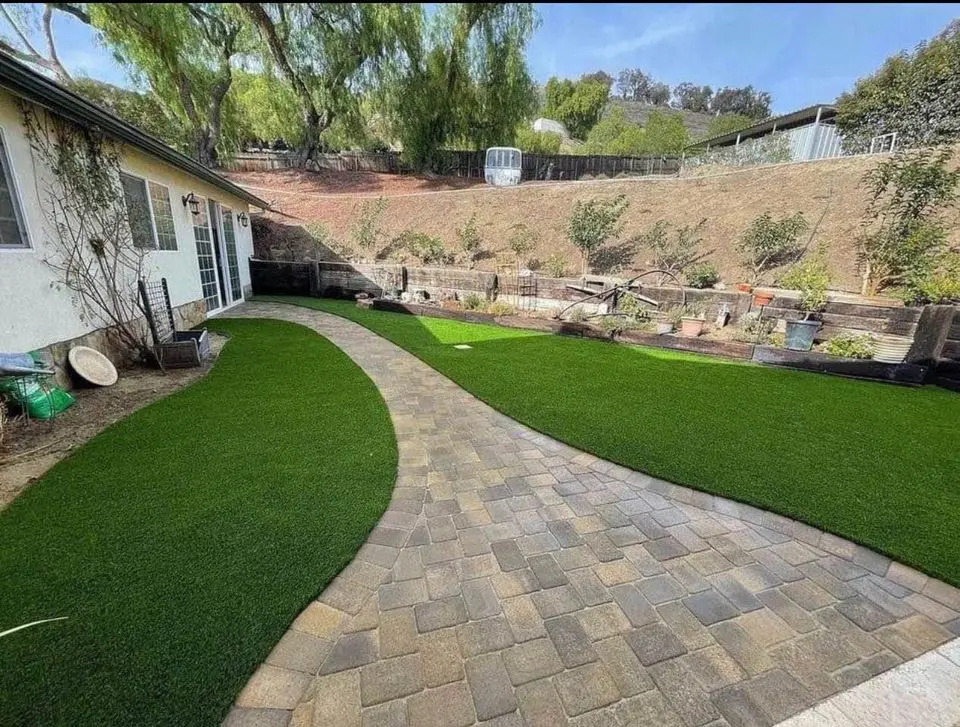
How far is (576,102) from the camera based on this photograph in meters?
38.8

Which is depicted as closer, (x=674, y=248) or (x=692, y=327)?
(x=692, y=327)

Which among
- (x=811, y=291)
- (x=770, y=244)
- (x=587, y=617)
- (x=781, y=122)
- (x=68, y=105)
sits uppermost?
(x=781, y=122)

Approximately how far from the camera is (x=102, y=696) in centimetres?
139

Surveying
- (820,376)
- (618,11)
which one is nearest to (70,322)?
(618,11)

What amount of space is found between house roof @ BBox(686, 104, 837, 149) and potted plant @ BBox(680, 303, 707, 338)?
14.3 meters

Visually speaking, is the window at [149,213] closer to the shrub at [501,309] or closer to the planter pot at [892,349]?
the shrub at [501,309]

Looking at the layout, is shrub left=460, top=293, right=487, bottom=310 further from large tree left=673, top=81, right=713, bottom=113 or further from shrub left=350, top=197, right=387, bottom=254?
large tree left=673, top=81, right=713, bottom=113

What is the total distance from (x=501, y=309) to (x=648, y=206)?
7761 millimetres

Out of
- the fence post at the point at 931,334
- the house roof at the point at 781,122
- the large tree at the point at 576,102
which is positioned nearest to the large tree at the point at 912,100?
the house roof at the point at 781,122

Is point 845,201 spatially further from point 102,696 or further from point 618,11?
point 102,696

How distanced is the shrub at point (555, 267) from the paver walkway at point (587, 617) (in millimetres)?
8431

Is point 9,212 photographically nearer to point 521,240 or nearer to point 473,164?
point 521,240

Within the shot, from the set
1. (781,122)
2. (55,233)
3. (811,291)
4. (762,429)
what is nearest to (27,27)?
(55,233)

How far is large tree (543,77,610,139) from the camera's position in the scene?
38.7 meters
